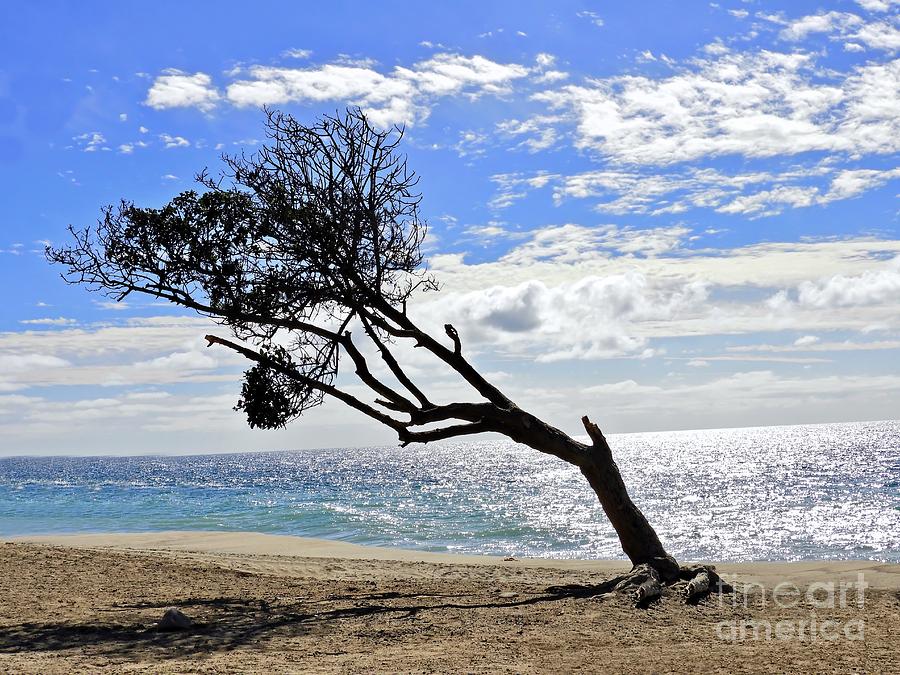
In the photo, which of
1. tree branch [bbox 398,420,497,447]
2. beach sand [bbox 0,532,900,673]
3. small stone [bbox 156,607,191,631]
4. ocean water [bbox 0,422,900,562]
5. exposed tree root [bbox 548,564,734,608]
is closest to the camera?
beach sand [bbox 0,532,900,673]

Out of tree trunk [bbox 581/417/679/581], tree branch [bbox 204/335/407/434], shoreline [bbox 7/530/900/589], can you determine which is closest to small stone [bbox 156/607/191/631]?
tree branch [bbox 204/335/407/434]

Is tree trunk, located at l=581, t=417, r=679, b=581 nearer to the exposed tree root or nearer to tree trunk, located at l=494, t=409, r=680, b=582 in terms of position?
tree trunk, located at l=494, t=409, r=680, b=582

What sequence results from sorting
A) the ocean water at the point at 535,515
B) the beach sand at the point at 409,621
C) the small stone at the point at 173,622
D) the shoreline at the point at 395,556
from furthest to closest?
1. the ocean water at the point at 535,515
2. the shoreline at the point at 395,556
3. the small stone at the point at 173,622
4. the beach sand at the point at 409,621

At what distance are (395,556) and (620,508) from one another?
1101cm

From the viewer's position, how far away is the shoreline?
1642 cm

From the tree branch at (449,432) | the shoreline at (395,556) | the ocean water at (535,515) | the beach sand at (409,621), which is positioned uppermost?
Answer: the tree branch at (449,432)

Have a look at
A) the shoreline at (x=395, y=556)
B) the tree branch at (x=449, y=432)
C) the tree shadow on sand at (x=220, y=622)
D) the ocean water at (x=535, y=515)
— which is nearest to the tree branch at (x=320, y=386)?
the tree branch at (x=449, y=432)

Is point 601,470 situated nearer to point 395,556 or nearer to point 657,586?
point 657,586

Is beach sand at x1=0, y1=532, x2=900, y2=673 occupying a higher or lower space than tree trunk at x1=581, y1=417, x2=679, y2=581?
lower

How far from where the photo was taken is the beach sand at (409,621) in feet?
27.0

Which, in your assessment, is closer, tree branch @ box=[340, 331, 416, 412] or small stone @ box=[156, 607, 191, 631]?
small stone @ box=[156, 607, 191, 631]

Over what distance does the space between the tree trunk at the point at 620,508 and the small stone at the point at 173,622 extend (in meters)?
7.09

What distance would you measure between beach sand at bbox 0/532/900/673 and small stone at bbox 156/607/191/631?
0.17m

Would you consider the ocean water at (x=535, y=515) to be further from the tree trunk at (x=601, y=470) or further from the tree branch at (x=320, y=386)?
the tree branch at (x=320, y=386)
